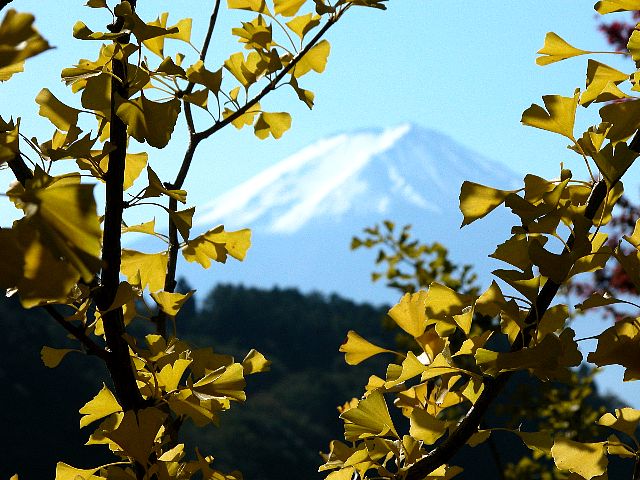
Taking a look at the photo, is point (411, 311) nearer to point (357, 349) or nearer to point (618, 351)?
point (357, 349)

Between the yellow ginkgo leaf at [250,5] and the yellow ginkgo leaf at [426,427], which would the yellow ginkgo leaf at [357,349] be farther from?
the yellow ginkgo leaf at [250,5]

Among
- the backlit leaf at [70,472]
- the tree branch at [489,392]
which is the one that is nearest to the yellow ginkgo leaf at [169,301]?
the backlit leaf at [70,472]

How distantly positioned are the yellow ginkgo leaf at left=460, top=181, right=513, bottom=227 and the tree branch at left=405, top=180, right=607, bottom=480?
0.07 m

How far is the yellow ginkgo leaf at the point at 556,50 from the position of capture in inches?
27.6

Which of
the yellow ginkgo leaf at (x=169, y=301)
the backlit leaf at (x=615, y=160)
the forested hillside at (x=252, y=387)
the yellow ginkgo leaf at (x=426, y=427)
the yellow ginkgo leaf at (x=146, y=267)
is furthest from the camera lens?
the forested hillside at (x=252, y=387)

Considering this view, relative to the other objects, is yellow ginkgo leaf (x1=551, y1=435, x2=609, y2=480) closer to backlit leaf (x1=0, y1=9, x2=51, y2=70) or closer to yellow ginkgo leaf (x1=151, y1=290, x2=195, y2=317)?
yellow ginkgo leaf (x1=151, y1=290, x2=195, y2=317)

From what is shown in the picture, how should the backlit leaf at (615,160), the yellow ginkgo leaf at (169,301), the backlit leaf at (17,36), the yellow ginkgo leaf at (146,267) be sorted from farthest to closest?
the yellow ginkgo leaf at (146,267), the yellow ginkgo leaf at (169,301), the backlit leaf at (615,160), the backlit leaf at (17,36)

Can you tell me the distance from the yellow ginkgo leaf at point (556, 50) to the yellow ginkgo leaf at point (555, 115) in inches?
2.7

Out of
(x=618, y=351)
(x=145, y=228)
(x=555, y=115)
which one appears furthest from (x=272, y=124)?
(x=618, y=351)

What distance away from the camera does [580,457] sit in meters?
0.61

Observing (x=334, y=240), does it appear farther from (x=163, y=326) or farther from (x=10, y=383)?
(x=163, y=326)

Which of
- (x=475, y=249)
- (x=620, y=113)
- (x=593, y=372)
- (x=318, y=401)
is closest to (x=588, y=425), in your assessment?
(x=593, y=372)

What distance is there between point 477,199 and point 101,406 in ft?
1.29

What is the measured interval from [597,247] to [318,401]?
17645mm
